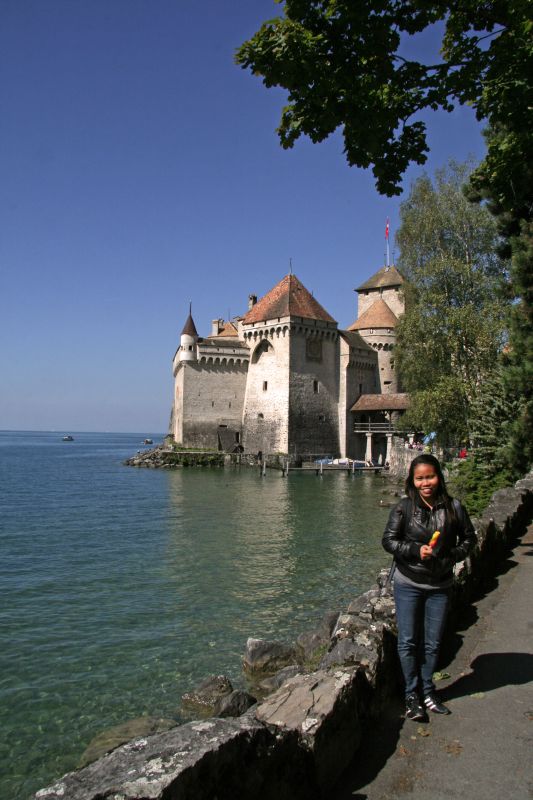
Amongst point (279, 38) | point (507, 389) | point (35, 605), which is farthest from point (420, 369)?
point (279, 38)

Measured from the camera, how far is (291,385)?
46.4 metres

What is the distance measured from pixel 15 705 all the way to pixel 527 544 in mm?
8800

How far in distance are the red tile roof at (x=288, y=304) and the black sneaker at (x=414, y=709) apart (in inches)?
1682

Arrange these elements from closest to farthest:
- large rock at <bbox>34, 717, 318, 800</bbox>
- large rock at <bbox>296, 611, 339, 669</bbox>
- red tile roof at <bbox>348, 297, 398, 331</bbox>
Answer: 1. large rock at <bbox>34, 717, 318, 800</bbox>
2. large rock at <bbox>296, 611, 339, 669</bbox>
3. red tile roof at <bbox>348, 297, 398, 331</bbox>

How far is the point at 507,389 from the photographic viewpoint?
10.3m

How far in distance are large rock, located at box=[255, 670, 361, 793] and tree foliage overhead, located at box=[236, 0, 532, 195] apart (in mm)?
5443

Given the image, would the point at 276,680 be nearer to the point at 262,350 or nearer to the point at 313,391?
the point at 313,391

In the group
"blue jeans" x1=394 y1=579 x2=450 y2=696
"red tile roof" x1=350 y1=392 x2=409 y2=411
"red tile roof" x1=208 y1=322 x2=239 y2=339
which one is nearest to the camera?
"blue jeans" x1=394 y1=579 x2=450 y2=696

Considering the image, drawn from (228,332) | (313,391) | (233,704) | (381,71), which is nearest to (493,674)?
(233,704)

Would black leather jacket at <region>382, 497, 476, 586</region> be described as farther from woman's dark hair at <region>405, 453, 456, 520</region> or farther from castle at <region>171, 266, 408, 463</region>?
castle at <region>171, 266, 408, 463</region>

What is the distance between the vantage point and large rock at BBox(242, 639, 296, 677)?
781 centimetres

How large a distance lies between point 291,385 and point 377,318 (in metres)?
12.3

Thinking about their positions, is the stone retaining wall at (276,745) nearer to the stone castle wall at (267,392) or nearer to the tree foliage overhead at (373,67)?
the tree foliage overhead at (373,67)

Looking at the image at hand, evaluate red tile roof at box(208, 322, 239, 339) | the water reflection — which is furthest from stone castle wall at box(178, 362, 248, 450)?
the water reflection
